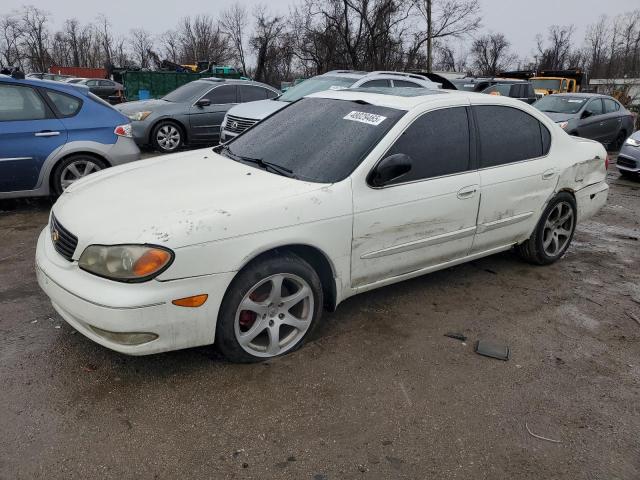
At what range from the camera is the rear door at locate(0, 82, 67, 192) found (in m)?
5.68

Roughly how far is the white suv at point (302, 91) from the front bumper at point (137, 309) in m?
6.13

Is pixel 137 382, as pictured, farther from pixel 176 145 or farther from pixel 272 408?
pixel 176 145

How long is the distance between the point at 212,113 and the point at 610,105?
10.3 m

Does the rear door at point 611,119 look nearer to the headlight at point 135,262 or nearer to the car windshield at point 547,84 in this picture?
the car windshield at point 547,84

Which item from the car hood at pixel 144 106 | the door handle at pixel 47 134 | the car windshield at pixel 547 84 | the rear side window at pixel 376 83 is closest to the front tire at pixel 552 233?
the door handle at pixel 47 134

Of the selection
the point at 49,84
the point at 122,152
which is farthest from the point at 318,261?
the point at 49,84

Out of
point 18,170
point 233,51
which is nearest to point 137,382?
point 18,170

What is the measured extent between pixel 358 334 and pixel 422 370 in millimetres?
553

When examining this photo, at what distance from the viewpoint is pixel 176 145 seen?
1080 centimetres

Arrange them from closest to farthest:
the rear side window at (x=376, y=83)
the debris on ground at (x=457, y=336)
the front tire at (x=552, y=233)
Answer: the debris on ground at (x=457, y=336)
the front tire at (x=552, y=233)
the rear side window at (x=376, y=83)

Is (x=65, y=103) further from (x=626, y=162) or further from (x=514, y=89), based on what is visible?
(x=514, y=89)

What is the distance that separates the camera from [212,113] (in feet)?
35.9

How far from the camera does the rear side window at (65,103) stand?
6055 millimetres

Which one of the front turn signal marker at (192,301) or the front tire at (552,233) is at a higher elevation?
the front turn signal marker at (192,301)
